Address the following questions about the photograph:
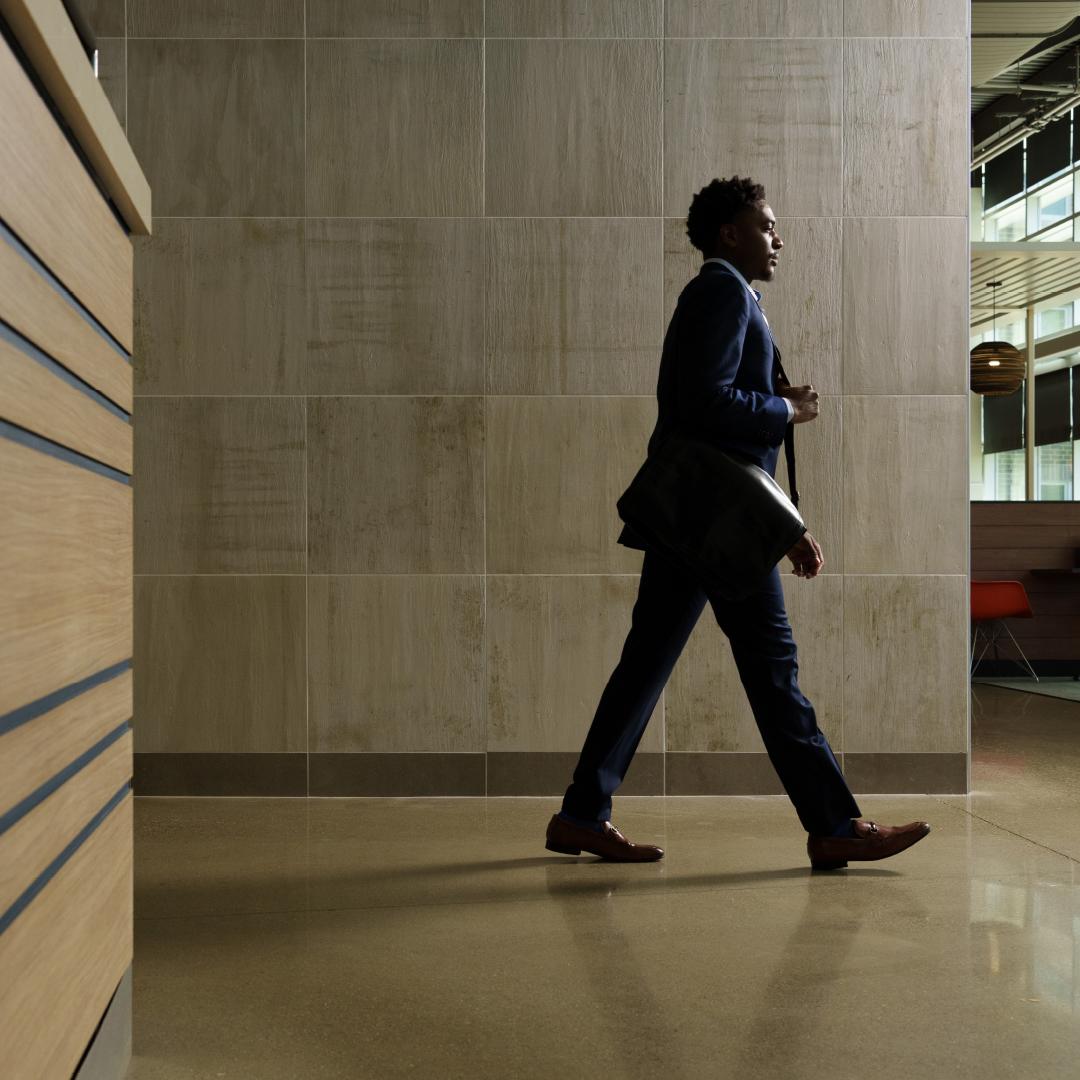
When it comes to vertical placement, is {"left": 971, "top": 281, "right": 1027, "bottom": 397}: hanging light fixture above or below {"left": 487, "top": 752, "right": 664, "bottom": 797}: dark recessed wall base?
above

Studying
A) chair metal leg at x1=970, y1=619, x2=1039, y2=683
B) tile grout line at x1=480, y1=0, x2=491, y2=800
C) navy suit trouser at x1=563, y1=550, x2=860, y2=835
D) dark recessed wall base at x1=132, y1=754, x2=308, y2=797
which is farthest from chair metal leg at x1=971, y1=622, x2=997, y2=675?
navy suit trouser at x1=563, y1=550, x2=860, y2=835

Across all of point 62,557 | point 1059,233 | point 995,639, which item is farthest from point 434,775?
point 1059,233

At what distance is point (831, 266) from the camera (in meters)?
4.62

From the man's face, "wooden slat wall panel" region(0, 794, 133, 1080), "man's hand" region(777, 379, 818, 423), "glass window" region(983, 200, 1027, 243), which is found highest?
"glass window" region(983, 200, 1027, 243)

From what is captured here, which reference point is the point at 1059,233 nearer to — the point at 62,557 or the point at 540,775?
the point at 540,775

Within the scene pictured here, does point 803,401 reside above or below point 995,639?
above

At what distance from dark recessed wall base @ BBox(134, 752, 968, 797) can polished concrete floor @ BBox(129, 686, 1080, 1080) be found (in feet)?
0.94

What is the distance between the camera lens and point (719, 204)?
3564 mm

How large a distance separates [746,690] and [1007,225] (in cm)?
1557

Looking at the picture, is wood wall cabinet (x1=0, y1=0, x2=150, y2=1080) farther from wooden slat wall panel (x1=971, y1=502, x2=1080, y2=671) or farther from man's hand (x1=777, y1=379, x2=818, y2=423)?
wooden slat wall panel (x1=971, y1=502, x2=1080, y2=671)

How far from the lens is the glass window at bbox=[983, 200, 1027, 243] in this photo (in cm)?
1669

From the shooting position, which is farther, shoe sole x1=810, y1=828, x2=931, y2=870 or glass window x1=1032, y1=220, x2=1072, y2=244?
glass window x1=1032, y1=220, x2=1072, y2=244

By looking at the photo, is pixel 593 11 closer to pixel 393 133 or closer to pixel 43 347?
pixel 393 133

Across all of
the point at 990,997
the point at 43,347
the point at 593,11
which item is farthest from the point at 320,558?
the point at 43,347
